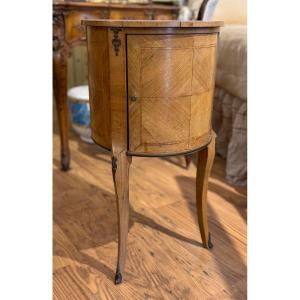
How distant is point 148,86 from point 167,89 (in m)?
0.05

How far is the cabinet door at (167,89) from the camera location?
921 mm

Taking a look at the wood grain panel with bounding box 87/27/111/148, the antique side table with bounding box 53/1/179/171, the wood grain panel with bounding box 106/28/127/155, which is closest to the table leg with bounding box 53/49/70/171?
the antique side table with bounding box 53/1/179/171

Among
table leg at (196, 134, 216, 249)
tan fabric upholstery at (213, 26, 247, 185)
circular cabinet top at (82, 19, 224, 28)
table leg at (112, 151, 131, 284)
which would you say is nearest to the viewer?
circular cabinet top at (82, 19, 224, 28)

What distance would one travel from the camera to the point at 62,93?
1841mm

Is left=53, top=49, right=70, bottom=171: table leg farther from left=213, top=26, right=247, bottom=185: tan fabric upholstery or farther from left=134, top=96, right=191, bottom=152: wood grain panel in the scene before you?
left=134, top=96, right=191, bottom=152: wood grain panel

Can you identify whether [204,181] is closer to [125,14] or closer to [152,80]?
[152,80]

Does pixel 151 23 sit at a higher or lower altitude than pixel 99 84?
higher

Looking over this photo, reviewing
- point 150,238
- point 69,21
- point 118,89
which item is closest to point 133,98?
point 118,89

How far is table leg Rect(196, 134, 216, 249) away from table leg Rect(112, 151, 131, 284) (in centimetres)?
27

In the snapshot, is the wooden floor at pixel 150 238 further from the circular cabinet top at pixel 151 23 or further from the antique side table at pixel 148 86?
the circular cabinet top at pixel 151 23

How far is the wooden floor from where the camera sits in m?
1.09
